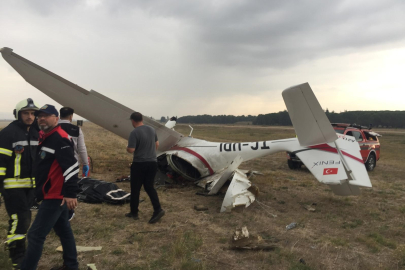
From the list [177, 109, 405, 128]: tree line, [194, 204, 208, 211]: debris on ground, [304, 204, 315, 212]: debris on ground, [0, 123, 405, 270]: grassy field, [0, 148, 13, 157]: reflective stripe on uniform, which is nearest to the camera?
[0, 148, 13, 157]: reflective stripe on uniform

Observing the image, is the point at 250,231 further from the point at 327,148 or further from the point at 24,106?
the point at 24,106

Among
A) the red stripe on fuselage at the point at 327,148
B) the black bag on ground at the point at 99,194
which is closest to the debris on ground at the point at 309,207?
the red stripe on fuselage at the point at 327,148

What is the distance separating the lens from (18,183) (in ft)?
9.78

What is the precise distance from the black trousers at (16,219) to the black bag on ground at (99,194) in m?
2.56

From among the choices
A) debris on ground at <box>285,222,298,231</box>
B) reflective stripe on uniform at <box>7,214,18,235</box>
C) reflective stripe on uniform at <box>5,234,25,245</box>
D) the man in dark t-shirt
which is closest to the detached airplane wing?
the man in dark t-shirt

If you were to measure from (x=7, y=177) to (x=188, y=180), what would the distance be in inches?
210

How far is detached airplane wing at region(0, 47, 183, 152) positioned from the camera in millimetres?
6367

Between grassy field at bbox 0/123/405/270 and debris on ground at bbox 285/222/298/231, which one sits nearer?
grassy field at bbox 0/123/405/270

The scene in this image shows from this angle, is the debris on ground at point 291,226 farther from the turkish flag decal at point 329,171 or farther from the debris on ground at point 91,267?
the debris on ground at point 91,267

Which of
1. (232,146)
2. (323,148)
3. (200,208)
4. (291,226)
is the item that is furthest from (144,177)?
(323,148)

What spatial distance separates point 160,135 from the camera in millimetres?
8086

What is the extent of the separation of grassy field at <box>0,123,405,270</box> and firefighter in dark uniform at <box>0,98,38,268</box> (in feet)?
1.31

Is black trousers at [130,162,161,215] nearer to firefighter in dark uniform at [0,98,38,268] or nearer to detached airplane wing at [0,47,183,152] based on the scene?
firefighter in dark uniform at [0,98,38,268]

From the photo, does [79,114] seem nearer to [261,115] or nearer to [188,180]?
[188,180]
